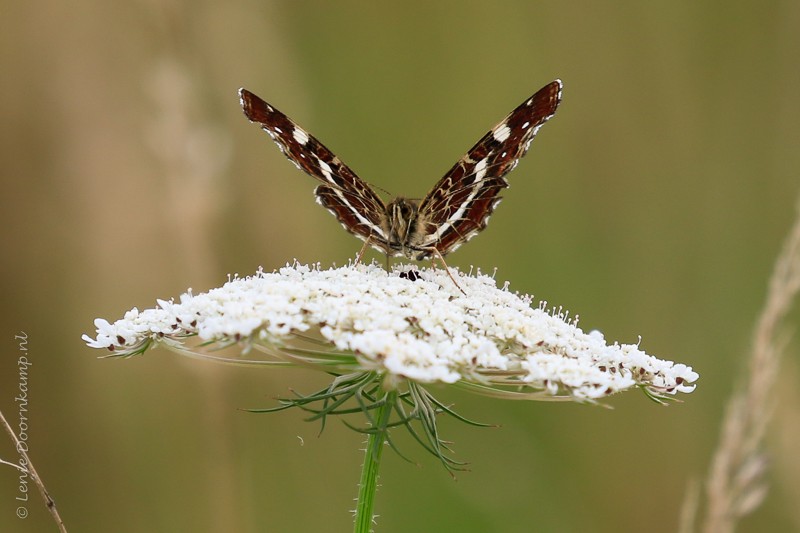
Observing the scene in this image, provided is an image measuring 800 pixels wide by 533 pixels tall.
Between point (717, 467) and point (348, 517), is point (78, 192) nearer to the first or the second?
point (348, 517)

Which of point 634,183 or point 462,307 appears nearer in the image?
point 462,307

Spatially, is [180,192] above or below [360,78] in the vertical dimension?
below

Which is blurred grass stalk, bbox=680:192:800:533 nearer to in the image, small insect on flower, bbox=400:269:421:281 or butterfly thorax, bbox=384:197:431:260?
small insect on flower, bbox=400:269:421:281

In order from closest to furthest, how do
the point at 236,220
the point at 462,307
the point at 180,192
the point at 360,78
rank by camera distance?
1. the point at 462,307
2. the point at 180,192
3. the point at 236,220
4. the point at 360,78

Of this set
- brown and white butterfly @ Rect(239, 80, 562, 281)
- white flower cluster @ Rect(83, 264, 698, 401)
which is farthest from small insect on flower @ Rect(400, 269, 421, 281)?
brown and white butterfly @ Rect(239, 80, 562, 281)

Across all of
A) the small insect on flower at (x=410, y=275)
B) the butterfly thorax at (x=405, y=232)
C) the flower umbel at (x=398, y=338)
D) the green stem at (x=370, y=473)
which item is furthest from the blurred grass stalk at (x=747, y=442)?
the butterfly thorax at (x=405, y=232)

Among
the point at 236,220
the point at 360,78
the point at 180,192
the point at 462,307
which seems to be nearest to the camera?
the point at 462,307

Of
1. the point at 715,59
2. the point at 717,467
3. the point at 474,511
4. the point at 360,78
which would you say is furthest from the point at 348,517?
the point at 715,59
